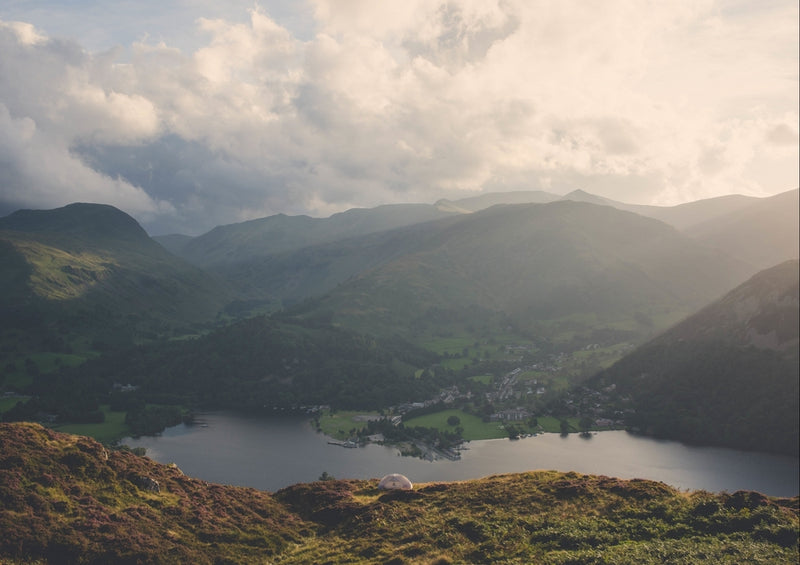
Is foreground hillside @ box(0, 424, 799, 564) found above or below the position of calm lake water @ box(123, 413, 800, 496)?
above

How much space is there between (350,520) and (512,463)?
134 meters

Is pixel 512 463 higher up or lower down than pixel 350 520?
lower down

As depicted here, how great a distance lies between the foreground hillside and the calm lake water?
108376 mm

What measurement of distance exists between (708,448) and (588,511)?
17260 centimetres

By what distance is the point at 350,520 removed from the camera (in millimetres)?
50250

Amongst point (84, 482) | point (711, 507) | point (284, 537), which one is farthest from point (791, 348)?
point (84, 482)

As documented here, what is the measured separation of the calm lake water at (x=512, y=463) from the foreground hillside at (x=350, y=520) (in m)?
108

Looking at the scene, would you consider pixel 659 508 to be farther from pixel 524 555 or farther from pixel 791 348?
pixel 791 348

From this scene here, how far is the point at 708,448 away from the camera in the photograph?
187125mm

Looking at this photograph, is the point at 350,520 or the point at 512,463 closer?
the point at 350,520

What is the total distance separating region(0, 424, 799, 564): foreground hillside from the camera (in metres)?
39.2

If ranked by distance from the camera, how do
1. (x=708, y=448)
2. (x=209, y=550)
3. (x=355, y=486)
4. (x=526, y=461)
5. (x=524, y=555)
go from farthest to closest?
(x=708, y=448) < (x=526, y=461) < (x=355, y=486) < (x=209, y=550) < (x=524, y=555)

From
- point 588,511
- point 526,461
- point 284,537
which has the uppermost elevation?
point 588,511

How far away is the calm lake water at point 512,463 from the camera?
516 feet
